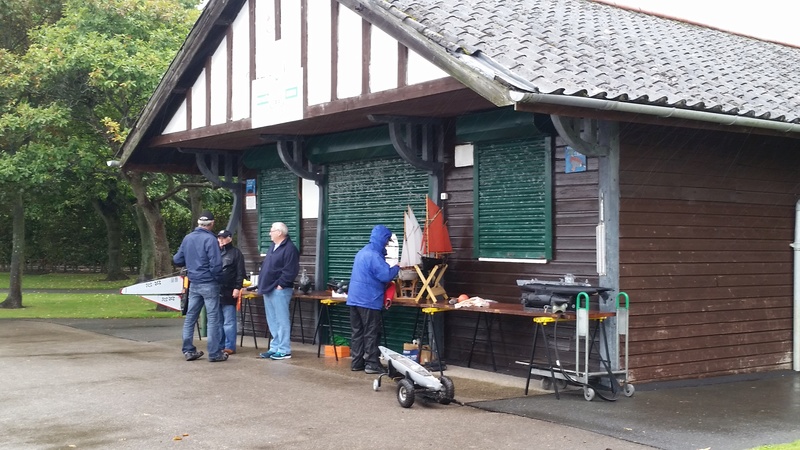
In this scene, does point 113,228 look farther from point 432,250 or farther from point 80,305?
point 432,250

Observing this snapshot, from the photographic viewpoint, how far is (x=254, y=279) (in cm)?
1401

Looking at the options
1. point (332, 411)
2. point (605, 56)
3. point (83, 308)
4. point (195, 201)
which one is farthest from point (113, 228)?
point (332, 411)

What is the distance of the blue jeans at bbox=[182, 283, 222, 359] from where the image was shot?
11773 millimetres

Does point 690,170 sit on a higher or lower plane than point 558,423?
higher

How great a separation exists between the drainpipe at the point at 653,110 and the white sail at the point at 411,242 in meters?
3.38

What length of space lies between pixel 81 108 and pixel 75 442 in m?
13.8

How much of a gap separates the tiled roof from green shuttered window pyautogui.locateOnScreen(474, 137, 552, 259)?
1.13m

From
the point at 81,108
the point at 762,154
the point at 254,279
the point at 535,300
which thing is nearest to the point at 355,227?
the point at 254,279

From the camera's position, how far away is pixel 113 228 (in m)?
35.8

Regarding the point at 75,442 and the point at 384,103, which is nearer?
the point at 75,442

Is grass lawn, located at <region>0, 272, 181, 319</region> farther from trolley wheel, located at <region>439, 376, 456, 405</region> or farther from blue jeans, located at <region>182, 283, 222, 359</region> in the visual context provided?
trolley wheel, located at <region>439, 376, 456, 405</region>

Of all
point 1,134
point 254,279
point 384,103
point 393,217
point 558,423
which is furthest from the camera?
point 1,134

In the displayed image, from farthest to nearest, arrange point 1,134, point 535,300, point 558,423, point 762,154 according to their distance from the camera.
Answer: point 1,134
point 762,154
point 535,300
point 558,423

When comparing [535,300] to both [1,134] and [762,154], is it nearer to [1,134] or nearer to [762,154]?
[762,154]
